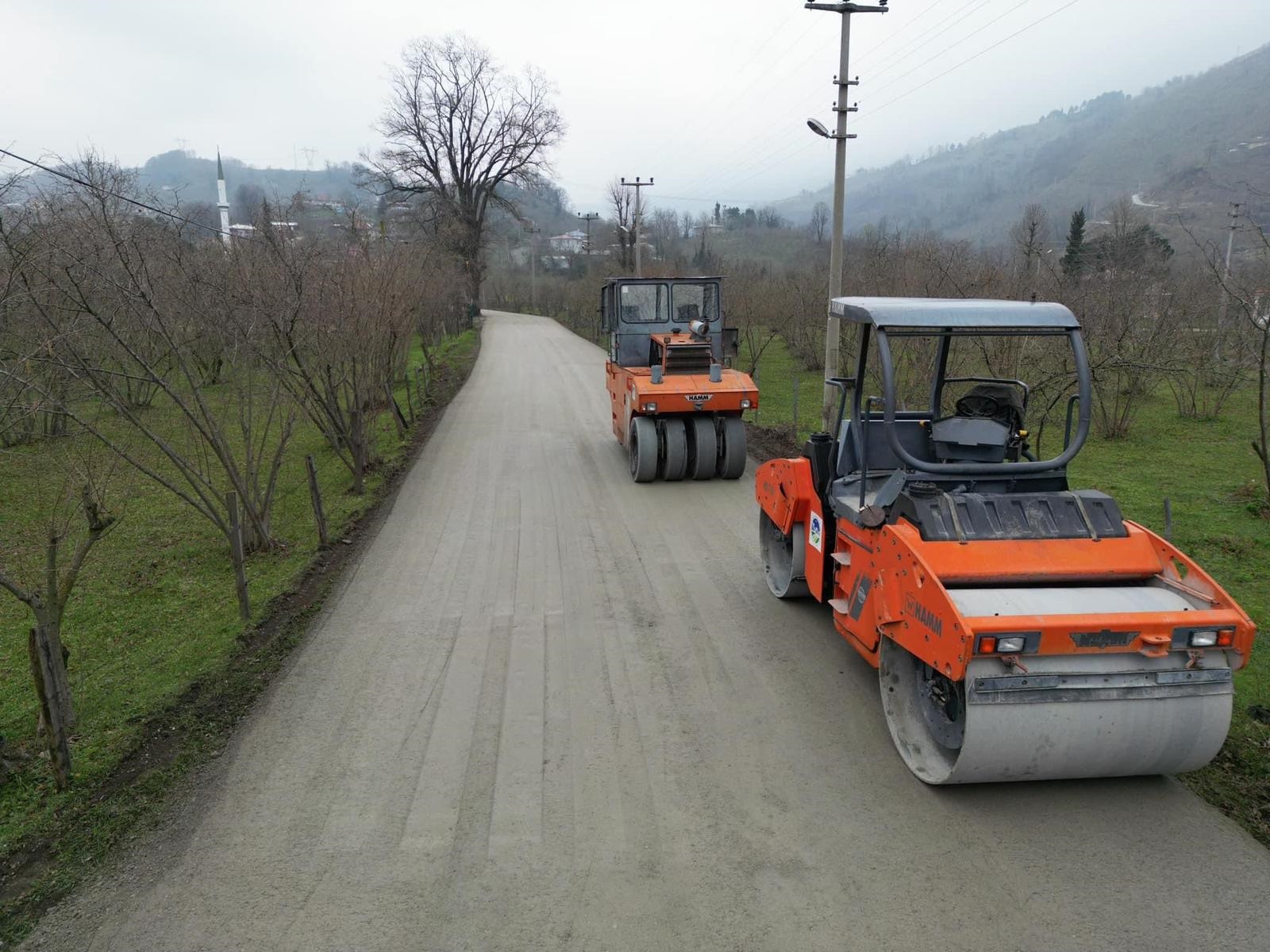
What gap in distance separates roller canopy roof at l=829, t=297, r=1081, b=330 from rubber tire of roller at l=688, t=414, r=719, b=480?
19.7 ft

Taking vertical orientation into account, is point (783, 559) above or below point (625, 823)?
above

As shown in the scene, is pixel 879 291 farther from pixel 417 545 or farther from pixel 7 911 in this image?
pixel 7 911

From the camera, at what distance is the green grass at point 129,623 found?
176 inches

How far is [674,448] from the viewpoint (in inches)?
440

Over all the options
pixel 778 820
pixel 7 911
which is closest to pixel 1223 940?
pixel 778 820

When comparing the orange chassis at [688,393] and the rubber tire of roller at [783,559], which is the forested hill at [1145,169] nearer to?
the orange chassis at [688,393]

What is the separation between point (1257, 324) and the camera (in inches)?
347

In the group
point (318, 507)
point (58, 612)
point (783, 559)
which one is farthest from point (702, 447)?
point (58, 612)

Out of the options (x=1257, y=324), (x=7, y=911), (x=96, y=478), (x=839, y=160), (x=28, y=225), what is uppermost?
(x=839, y=160)

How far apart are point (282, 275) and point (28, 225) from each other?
2.33 metres

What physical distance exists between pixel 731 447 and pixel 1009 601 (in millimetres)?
7252

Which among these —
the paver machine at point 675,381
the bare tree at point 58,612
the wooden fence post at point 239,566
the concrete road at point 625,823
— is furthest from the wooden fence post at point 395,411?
the concrete road at point 625,823

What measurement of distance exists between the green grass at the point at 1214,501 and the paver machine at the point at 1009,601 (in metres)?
0.62

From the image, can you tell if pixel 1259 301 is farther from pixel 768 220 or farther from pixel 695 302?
pixel 768 220
